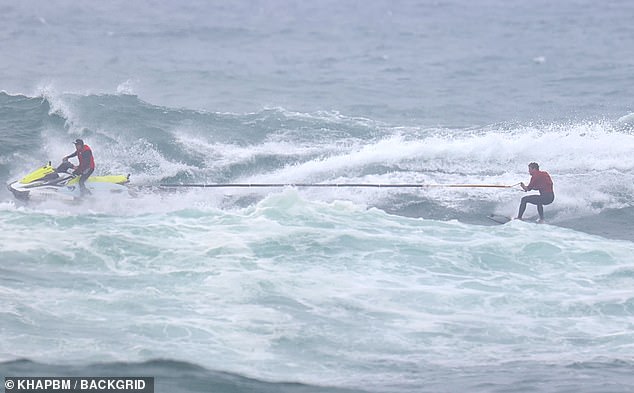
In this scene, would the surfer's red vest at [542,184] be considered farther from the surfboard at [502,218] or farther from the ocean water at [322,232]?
the ocean water at [322,232]

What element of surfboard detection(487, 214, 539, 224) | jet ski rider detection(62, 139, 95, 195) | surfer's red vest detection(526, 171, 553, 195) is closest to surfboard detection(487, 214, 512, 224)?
surfboard detection(487, 214, 539, 224)

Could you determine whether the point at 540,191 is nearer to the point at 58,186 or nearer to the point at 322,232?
the point at 322,232

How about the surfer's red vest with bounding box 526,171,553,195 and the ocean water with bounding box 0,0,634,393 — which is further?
the surfer's red vest with bounding box 526,171,553,195

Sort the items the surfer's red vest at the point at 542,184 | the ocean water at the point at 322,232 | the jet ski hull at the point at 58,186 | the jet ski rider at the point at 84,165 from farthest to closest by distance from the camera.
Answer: the jet ski rider at the point at 84,165 → the surfer's red vest at the point at 542,184 → the jet ski hull at the point at 58,186 → the ocean water at the point at 322,232

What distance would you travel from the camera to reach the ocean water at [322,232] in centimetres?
1541

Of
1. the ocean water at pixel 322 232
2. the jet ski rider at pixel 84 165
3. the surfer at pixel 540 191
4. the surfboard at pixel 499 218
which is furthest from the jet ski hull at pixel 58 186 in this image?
the surfer at pixel 540 191

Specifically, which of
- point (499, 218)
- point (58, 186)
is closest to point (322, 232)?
point (499, 218)

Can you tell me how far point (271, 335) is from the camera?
1603 centimetres

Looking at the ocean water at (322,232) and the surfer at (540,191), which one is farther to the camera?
the surfer at (540,191)

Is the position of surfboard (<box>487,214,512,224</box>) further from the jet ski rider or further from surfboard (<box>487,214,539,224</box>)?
the jet ski rider

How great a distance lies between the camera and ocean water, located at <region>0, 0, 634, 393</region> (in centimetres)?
1541

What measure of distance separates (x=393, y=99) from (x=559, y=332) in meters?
20.5

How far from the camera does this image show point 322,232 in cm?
2083

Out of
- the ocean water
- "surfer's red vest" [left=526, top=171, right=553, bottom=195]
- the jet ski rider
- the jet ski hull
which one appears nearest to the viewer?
the ocean water
